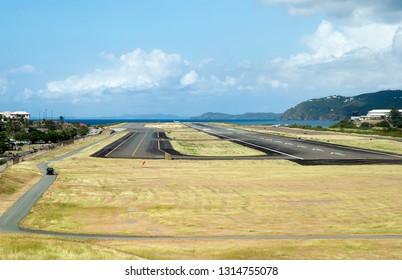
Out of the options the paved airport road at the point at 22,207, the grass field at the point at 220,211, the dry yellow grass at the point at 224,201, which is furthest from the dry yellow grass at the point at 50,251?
the paved airport road at the point at 22,207

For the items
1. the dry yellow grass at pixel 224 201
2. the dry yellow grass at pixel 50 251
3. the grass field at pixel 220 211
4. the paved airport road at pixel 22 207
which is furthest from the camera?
the paved airport road at pixel 22 207

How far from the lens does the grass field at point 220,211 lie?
110 feet

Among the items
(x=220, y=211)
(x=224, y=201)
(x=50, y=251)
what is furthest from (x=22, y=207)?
(x=50, y=251)

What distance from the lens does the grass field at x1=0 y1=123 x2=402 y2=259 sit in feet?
110

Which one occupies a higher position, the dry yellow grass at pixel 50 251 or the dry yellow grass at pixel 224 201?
the dry yellow grass at pixel 50 251

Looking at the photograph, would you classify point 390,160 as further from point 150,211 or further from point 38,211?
point 38,211

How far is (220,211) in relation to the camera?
4912 centimetres

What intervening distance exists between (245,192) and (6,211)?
28.2 meters

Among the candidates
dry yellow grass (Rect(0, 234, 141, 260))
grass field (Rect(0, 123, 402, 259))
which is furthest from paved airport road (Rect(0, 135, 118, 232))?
dry yellow grass (Rect(0, 234, 141, 260))

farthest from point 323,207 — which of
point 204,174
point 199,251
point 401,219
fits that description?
point 204,174

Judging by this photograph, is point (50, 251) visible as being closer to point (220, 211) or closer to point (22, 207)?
point (220, 211)

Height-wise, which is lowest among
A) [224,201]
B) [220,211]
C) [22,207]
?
[22,207]

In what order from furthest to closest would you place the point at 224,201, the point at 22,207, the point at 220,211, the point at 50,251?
the point at 224,201
the point at 22,207
the point at 220,211
the point at 50,251

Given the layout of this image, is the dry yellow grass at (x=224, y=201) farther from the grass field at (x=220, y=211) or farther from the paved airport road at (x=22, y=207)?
the paved airport road at (x=22, y=207)
